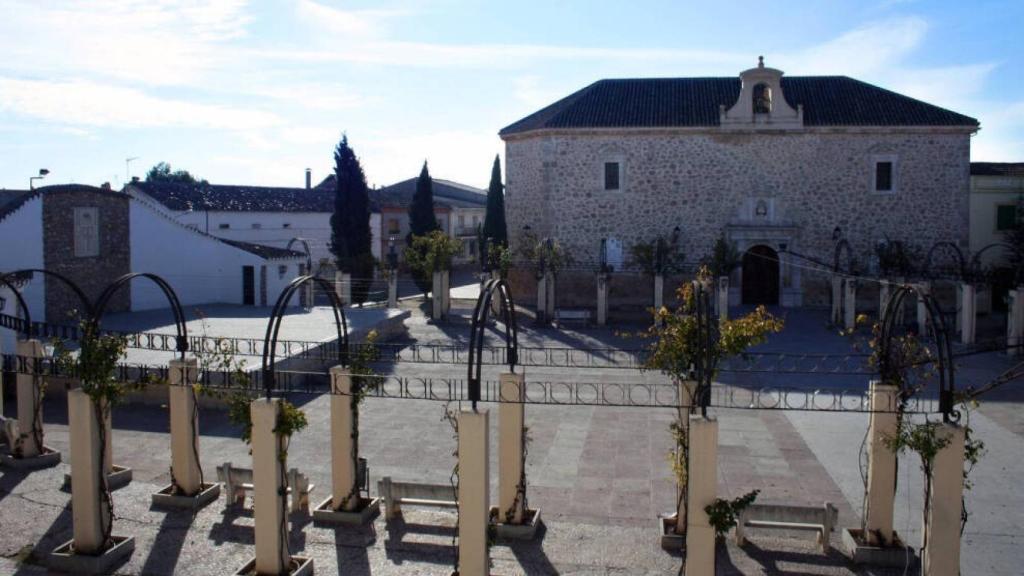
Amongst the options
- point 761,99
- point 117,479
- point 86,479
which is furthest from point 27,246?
point 761,99

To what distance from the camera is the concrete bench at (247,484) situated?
888 centimetres

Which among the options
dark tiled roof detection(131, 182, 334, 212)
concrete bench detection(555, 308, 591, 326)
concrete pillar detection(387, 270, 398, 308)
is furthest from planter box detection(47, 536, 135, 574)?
dark tiled roof detection(131, 182, 334, 212)

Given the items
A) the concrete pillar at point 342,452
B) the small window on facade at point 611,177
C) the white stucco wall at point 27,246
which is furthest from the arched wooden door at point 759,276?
the concrete pillar at point 342,452

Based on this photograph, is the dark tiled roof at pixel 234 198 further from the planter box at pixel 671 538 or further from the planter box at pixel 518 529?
the planter box at pixel 671 538

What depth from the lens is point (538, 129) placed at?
26.5 m

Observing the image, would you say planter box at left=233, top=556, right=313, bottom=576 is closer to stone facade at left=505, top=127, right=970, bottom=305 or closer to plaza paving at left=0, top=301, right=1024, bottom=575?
plaza paving at left=0, top=301, right=1024, bottom=575

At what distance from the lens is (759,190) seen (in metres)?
26.0

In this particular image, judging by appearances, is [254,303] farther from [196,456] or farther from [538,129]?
[196,456]

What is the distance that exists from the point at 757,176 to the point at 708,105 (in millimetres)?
2694

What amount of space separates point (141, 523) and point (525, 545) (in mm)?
3882

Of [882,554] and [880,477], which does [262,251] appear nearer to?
[880,477]

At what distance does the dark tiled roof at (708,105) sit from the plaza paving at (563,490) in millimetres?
12617

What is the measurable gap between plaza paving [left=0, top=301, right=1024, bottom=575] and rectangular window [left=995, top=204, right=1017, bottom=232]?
1315 cm

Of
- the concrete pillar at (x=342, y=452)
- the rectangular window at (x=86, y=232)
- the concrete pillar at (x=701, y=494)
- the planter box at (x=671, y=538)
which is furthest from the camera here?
the rectangular window at (x=86, y=232)
